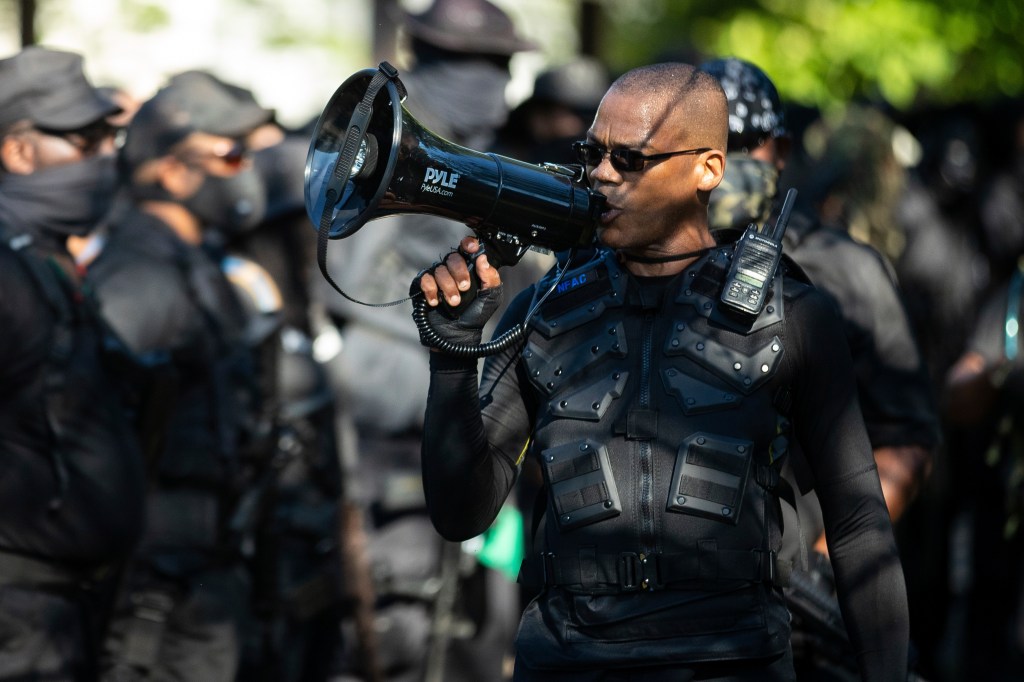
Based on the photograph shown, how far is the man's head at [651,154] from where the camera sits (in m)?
3.52

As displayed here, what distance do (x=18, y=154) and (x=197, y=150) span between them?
4.08ft

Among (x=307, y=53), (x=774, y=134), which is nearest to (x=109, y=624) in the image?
(x=774, y=134)

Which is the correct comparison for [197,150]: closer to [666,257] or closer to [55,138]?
[55,138]

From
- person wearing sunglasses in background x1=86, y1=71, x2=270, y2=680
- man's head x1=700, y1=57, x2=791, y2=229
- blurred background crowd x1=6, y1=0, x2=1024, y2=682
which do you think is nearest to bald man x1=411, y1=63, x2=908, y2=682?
blurred background crowd x1=6, y1=0, x2=1024, y2=682

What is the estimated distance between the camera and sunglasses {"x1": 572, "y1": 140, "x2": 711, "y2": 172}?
3.51 m

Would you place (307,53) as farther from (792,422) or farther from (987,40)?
(792,422)

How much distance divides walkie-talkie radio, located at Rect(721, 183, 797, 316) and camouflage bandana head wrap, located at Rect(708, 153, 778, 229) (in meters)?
1.01

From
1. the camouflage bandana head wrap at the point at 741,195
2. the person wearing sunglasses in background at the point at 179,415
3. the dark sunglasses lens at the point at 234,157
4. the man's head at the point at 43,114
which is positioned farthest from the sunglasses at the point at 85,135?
the camouflage bandana head wrap at the point at 741,195

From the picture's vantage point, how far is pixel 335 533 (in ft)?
23.2


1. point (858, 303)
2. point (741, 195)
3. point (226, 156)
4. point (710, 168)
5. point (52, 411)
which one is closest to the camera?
point (710, 168)

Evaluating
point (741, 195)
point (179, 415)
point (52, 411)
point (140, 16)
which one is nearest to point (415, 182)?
point (741, 195)

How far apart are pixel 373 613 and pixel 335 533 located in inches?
18.7

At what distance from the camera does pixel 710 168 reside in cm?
363

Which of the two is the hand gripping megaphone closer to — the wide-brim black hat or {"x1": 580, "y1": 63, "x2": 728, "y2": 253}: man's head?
{"x1": 580, "y1": 63, "x2": 728, "y2": 253}: man's head
